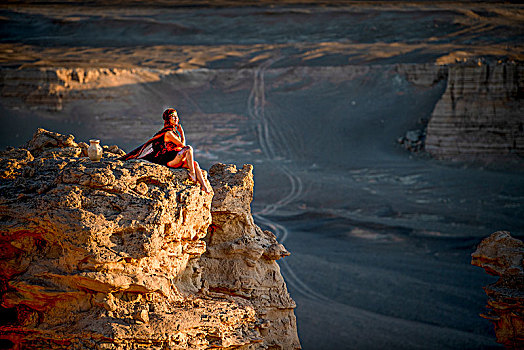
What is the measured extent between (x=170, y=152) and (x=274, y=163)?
19.9m

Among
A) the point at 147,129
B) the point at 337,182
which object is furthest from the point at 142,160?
the point at 147,129

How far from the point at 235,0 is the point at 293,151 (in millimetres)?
27855

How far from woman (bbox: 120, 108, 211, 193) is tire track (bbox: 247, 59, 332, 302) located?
8294 millimetres

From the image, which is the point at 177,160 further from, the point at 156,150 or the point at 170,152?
the point at 156,150

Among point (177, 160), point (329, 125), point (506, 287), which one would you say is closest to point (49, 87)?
point (329, 125)

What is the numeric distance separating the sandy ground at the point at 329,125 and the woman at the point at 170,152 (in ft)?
20.7

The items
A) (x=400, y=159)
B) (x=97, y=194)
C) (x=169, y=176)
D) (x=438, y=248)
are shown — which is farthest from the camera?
(x=400, y=159)

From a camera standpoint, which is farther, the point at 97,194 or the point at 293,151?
the point at 293,151

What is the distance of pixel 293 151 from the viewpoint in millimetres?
26531

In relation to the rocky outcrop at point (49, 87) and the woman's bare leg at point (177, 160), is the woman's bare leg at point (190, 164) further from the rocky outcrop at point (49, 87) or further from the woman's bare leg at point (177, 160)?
the rocky outcrop at point (49, 87)

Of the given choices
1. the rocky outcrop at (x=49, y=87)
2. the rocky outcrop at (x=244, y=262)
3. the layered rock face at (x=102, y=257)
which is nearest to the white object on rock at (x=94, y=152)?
the layered rock face at (x=102, y=257)

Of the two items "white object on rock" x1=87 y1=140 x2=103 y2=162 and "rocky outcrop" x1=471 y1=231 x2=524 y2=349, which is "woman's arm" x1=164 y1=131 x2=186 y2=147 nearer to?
"white object on rock" x1=87 y1=140 x2=103 y2=162

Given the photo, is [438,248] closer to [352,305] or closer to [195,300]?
[352,305]

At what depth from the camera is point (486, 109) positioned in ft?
72.5
